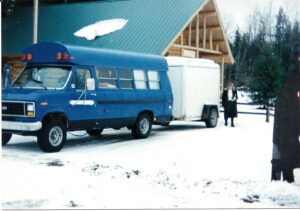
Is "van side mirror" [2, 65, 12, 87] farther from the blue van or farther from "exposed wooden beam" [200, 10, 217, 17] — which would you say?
"exposed wooden beam" [200, 10, 217, 17]

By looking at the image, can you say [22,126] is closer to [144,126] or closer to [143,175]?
[143,175]

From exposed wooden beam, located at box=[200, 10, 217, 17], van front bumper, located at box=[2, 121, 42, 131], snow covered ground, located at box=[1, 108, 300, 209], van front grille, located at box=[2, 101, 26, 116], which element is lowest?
snow covered ground, located at box=[1, 108, 300, 209]

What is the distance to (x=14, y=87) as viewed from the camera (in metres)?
10.5

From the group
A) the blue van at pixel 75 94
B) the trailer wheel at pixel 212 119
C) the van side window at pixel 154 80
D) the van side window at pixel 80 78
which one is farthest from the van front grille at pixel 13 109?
the trailer wheel at pixel 212 119

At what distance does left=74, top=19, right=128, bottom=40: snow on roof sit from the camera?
16.6 m

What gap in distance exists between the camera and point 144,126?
1281cm

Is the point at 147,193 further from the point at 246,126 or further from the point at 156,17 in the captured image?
the point at 156,17

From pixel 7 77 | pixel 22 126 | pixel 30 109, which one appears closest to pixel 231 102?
pixel 7 77

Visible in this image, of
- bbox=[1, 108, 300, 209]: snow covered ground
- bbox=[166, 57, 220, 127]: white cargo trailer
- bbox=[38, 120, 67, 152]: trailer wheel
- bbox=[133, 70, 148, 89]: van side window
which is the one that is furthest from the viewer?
bbox=[166, 57, 220, 127]: white cargo trailer

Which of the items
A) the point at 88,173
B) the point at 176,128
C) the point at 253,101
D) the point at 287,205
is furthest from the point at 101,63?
the point at 253,101

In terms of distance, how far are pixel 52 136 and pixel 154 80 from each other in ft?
12.8

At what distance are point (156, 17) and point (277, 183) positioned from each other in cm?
1092

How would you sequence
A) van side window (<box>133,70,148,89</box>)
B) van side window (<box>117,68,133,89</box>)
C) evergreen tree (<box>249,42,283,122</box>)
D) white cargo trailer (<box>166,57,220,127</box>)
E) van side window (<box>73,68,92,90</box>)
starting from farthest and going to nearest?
evergreen tree (<box>249,42,283,122</box>), white cargo trailer (<box>166,57,220,127</box>), van side window (<box>133,70,148,89</box>), van side window (<box>117,68,133,89</box>), van side window (<box>73,68,92,90</box>)

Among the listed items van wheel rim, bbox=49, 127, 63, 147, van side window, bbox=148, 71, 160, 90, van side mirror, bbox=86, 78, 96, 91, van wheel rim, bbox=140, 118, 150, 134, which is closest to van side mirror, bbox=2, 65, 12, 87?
van wheel rim, bbox=49, 127, 63, 147
